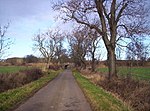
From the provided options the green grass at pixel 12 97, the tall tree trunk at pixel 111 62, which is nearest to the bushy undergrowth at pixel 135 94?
the tall tree trunk at pixel 111 62

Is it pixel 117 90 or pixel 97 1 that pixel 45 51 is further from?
pixel 117 90

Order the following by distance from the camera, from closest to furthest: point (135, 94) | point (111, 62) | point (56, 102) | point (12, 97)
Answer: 1. point (56, 102)
2. point (135, 94)
3. point (12, 97)
4. point (111, 62)

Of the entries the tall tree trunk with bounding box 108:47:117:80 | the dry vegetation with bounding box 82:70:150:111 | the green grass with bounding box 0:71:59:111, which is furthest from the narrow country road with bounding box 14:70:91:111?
the tall tree trunk with bounding box 108:47:117:80

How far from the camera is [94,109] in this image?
12156mm

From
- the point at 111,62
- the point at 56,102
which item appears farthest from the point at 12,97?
the point at 111,62

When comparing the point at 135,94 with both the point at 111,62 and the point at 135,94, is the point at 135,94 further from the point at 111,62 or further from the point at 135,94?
the point at 111,62

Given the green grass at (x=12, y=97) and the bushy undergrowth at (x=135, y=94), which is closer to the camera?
the green grass at (x=12, y=97)

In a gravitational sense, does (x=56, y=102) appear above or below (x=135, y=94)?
below

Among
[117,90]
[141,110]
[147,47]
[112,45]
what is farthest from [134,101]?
[112,45]

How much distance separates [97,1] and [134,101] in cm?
1393

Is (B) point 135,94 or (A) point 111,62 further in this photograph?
(A) point 111,62

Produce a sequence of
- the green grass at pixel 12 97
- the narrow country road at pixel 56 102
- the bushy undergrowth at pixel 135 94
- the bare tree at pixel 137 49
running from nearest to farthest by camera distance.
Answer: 1. the narrow country road at pixel 56 102
2. the green grass at pixel 12 97
3. the bushy undergrowth at pixel 135 94
4. the bare tree at pixel 137 49

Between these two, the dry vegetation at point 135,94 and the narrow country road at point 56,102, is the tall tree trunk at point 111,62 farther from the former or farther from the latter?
the narrow country road at point 56,102

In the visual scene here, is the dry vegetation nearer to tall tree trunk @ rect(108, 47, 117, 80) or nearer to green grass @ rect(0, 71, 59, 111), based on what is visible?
tall tree trunk @ rect(108, 47, 117, 80)
